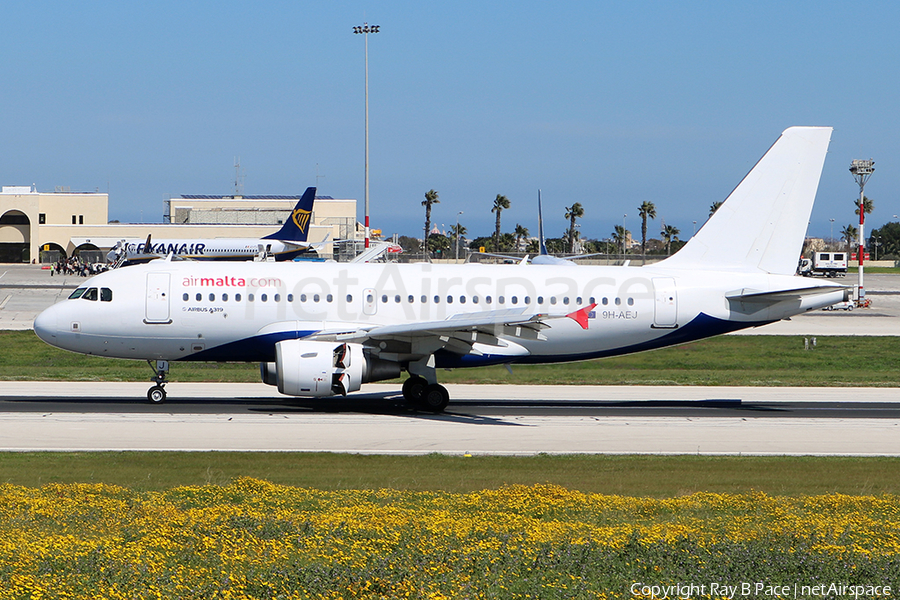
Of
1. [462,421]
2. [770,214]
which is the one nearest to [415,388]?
[462,421]

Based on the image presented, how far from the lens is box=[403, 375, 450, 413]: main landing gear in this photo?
28.3m

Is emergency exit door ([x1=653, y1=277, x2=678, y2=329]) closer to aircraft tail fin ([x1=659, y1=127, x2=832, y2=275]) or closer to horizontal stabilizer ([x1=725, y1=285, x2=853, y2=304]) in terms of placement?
aircraft tail fin ([x1=659, y1=127, x2=832, y2=275])

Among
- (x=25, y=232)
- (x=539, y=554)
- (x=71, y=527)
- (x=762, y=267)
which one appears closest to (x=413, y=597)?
(x=539, y=554)

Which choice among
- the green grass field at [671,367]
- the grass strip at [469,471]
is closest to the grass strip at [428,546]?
the grass strip at [469,471]

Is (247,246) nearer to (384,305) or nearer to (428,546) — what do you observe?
(384,305)

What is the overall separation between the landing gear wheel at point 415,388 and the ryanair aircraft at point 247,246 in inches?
3170

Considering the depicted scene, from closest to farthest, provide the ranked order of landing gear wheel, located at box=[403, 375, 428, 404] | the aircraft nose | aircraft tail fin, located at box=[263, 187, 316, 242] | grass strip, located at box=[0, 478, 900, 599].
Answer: grass strip, located at box=[0, 478, 900, 599] → the aircraft nose → landing gear wheel, located at box=[403, 375, 428, 404] → aircraft tail fin, located at box=[263, 187, 316, 242]

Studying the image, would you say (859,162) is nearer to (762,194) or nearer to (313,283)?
(762,194)

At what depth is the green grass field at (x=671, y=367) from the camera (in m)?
37.6

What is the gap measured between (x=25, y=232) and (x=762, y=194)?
142560 millimetres

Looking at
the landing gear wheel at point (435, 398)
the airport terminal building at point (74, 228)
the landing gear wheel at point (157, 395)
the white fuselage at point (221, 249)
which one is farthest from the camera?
the airport terminal building at point (74, 228)

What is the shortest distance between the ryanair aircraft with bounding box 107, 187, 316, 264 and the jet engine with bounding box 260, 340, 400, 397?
82267mm

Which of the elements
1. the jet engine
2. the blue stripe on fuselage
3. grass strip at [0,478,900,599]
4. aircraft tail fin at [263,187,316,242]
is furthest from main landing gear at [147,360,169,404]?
aircraft tail fin at [263,187,316,242]

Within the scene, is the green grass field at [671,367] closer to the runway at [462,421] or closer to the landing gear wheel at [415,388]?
the runway at [462,421]
